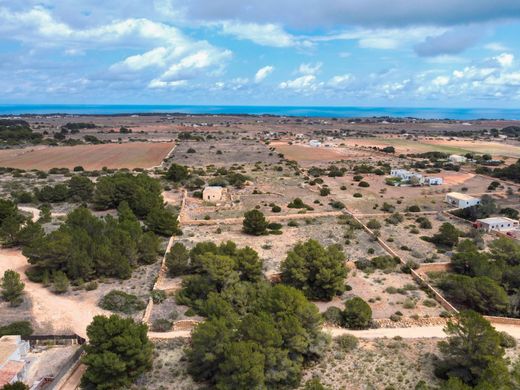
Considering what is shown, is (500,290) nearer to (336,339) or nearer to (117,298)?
(336,339)

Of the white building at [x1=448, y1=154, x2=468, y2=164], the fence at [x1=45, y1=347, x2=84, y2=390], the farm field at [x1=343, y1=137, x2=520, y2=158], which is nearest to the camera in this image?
the fence at [x1=45, y1=347, x2=84, y2=390]

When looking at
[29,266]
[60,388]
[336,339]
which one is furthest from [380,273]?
[29,266]

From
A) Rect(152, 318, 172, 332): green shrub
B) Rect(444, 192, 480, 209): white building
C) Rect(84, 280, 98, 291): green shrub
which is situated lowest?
Rect(152, 318, 172, 332): green shrub

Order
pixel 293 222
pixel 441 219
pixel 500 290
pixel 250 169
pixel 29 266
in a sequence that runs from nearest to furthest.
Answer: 1. pixel 500 290
2. pixel 29 266
3. pixel 293 222
4. pixel 441 219
5. pixel 250 169

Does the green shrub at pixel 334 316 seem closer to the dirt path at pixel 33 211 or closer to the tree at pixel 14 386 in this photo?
the tree at pixel 14 386

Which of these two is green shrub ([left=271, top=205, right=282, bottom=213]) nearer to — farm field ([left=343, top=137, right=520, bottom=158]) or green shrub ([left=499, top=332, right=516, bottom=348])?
green shrub ([left=499, top=332, right=516, bottom=348])

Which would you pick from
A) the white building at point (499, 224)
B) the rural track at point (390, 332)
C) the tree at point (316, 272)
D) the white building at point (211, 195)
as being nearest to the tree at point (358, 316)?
the rural track at point (390, 332)

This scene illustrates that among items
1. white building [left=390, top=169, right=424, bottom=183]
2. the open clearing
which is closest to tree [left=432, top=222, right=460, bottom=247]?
white building [left=390, top=169, right=424, bottom=183]
